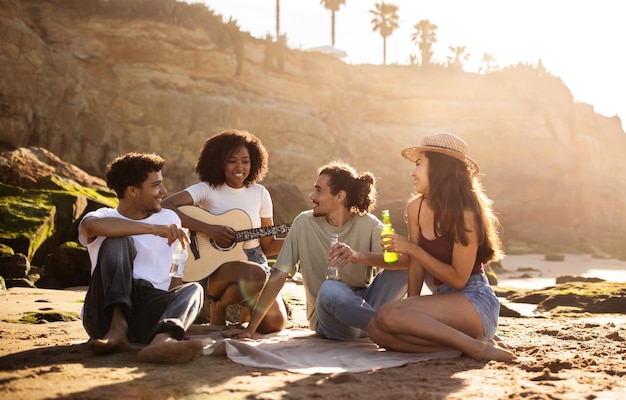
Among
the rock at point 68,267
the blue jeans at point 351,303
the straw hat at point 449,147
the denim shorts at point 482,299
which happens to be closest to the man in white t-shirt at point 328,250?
the blue jeans at point 351,303

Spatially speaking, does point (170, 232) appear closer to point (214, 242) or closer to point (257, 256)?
point (214, 242)

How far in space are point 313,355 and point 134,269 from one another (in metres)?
1.40

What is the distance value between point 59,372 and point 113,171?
1696 mm

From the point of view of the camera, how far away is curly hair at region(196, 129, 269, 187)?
6172 mm

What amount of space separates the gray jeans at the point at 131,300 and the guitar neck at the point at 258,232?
1.42 metres

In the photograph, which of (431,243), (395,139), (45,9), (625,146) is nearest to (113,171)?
(431,243)

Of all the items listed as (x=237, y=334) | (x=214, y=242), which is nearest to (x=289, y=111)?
(x=214, y=242)

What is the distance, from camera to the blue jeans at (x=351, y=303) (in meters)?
4.99

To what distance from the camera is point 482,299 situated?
467 cm

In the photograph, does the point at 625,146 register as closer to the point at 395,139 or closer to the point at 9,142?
the point at 395,139

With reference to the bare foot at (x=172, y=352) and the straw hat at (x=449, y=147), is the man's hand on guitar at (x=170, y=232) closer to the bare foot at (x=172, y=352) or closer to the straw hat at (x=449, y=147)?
the bare foot at (x=172, y=352)

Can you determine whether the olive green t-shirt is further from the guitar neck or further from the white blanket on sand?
the guitar neck

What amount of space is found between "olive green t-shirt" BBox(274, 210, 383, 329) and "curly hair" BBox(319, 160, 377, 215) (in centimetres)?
10

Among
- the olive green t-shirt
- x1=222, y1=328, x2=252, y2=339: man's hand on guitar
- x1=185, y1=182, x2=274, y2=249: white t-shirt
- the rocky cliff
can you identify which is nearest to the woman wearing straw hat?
the olive green t-shirt
